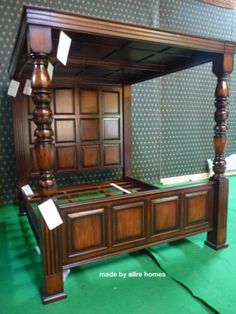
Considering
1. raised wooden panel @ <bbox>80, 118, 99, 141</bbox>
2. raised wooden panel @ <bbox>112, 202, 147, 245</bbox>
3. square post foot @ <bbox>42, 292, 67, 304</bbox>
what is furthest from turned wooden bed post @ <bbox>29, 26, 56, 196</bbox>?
raised wooden panel @ <bbox>80, 118, 99, 141</bbox>

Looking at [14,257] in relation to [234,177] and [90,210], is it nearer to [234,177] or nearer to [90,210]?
[90,210]

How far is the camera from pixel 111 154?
3.72 m

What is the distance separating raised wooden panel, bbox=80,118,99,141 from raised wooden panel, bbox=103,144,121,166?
25 cm

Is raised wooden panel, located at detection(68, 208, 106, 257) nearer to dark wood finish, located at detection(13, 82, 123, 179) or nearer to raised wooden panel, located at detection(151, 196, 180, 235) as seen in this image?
raised wooden panel, located at detection(151, 196, 180, 235)

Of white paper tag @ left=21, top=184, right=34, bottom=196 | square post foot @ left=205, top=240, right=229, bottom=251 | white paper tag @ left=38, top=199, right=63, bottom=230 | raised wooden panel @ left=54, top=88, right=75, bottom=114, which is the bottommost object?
square post foot @ left=205, top=240, right=229, bottom=251

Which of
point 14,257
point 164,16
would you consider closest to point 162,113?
point 164,16

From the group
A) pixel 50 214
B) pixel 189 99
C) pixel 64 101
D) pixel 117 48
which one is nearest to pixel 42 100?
pixel 50 214

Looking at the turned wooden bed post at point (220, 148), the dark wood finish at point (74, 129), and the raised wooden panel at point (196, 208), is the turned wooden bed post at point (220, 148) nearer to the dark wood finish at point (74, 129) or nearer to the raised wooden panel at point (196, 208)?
the raised wooden panel at point (196, 208)

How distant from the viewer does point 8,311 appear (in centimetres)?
157

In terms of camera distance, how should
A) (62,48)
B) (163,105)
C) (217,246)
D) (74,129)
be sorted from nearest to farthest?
(62,48), (217,246), (74,129), (163,105)

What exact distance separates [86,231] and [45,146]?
2.47 feet

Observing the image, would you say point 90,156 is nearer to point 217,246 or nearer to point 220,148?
point 220,148

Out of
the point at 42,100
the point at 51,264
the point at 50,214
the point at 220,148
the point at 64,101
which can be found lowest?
the point at 51,264

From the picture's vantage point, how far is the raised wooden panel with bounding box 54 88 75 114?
3.30 meters
